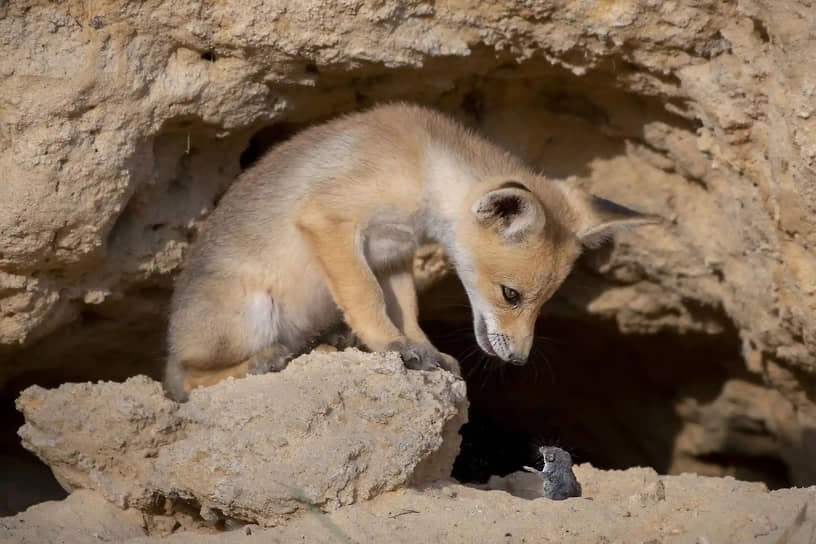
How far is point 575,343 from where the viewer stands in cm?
787

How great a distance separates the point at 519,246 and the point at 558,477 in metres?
1.18

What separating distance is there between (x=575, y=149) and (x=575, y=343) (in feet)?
6.47

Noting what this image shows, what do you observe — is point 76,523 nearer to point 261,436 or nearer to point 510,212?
point 261,436

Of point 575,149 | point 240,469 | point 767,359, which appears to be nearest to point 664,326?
point 767,359

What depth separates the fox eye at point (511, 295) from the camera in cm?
519

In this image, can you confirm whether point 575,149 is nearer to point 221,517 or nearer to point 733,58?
point 733,58

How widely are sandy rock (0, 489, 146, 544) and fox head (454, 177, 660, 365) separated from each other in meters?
2.05

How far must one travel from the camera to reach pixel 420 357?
4.88 m

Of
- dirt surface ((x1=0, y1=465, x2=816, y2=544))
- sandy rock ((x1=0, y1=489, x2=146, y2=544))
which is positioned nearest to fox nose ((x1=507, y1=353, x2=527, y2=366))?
dirt surface ((x1=0, y1=465, x2=816, y2=544))

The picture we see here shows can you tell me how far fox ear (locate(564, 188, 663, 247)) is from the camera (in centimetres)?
539

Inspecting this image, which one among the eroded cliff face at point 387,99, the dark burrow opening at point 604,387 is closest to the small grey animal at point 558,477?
the eroded cliff face at point 387,99

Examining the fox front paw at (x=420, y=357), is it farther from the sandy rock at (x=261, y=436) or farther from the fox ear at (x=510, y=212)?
the fox ear at (x=510, y=212)

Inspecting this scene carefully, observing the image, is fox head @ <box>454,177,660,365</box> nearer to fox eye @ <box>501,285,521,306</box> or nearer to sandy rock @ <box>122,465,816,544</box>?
fox eye @ <box>501,285,521,306</box>

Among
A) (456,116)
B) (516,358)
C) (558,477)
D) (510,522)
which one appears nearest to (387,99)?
(456,116)
